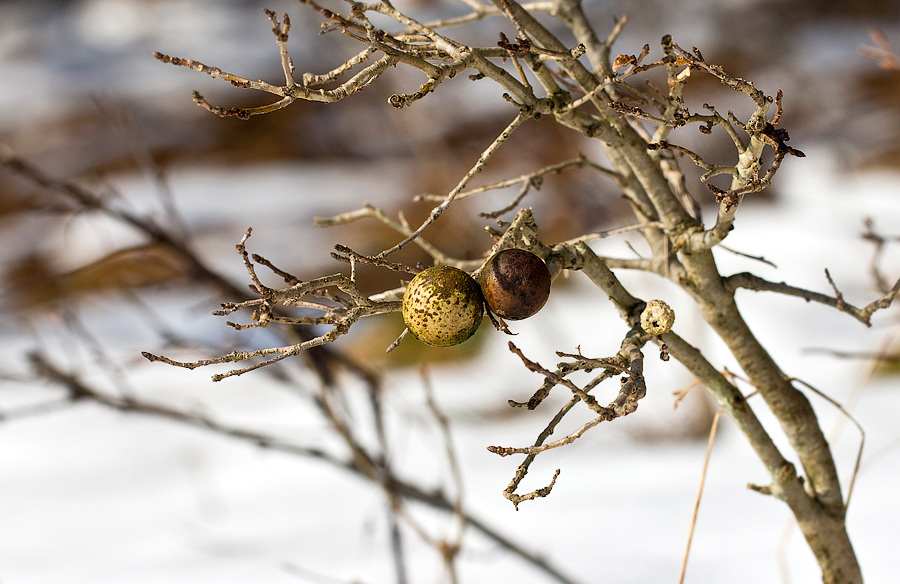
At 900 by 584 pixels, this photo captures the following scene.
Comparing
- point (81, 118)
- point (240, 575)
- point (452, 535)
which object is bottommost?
point (240, 575)

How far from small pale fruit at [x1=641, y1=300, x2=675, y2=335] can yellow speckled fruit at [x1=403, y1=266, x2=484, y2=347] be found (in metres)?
0.09

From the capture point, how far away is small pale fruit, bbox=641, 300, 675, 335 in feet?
1.09

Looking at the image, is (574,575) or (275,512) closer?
(574,575)

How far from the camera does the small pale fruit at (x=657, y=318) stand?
333 millimetres

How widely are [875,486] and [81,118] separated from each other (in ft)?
11.6

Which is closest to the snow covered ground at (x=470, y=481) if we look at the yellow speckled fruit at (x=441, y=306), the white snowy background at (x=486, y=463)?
the white snowy background at (x=486, y=463)

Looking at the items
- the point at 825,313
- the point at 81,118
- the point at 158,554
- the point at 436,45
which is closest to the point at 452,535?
the point at 158,554

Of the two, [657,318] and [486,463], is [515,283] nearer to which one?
[657,318]

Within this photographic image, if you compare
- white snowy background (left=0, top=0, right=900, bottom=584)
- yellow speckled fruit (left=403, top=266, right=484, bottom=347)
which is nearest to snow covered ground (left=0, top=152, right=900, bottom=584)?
white snowy background (left=0, top=0, right=900, bottom=584)

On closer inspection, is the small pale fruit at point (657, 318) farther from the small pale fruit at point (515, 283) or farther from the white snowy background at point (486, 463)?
the white snowy background at point (486, 463)

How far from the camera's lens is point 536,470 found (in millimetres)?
1301

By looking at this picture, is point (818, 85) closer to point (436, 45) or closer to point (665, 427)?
point (665, 427)

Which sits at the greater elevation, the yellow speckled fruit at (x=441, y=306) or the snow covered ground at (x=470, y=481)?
the snow covered ground at (x=470, y=481)

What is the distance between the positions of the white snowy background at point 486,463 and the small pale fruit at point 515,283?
0.83 ft
